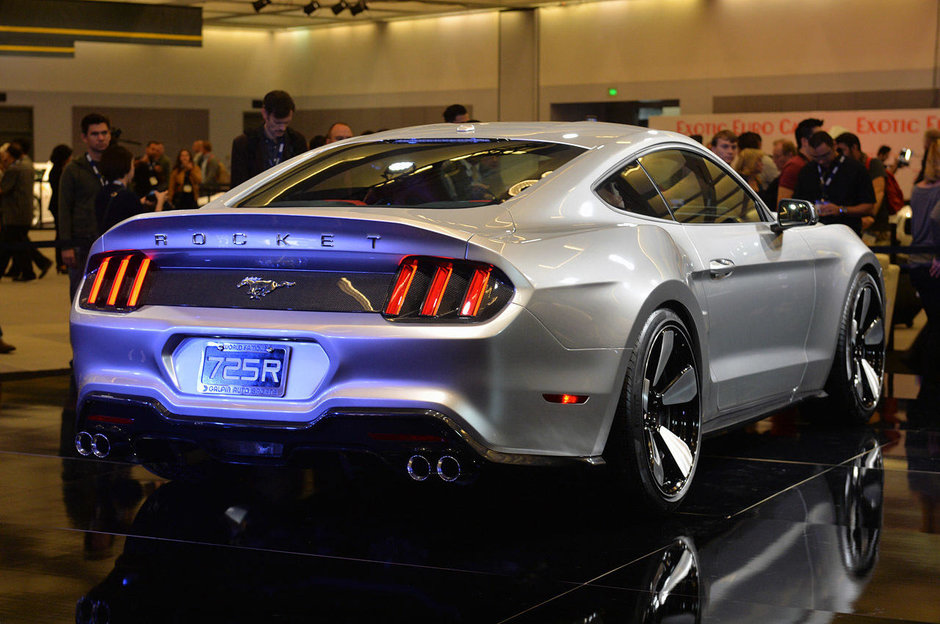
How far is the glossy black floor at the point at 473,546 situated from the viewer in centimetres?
353

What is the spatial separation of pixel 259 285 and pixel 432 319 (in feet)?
1.89

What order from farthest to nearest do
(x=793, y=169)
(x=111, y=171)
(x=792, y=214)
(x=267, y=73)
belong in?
(x=267, y=73), (x=793, y=169), (x=111, y=171), (x=792, y=214)

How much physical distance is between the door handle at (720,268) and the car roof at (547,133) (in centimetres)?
54

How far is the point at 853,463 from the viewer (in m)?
5.64

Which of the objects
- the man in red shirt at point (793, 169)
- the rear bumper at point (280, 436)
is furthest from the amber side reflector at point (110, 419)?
the man in red shirt at point (793, 169)

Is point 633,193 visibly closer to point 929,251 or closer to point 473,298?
point 473,298

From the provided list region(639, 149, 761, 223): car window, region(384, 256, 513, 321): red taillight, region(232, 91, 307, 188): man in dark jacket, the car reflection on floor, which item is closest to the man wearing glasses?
region(232, 91, 307, 188): man in dark jacket

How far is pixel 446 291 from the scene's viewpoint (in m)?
3.77

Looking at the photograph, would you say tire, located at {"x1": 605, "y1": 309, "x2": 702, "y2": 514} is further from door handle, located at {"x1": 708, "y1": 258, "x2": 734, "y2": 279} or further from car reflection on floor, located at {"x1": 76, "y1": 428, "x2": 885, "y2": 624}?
door handle, located at {"x1": 708, "y1": 258, "x2": 734, "y2": 279}

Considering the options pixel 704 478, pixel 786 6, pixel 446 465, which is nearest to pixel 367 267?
pixel 446 465

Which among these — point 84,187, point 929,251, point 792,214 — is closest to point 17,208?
point 84,187

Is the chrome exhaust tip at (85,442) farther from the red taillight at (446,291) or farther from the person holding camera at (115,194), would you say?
the person holding camera at (115,194)

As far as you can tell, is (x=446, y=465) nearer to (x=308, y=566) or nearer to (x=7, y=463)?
(x=308, y=566)

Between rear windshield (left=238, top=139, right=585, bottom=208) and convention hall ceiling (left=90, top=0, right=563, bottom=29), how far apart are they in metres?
21.3
